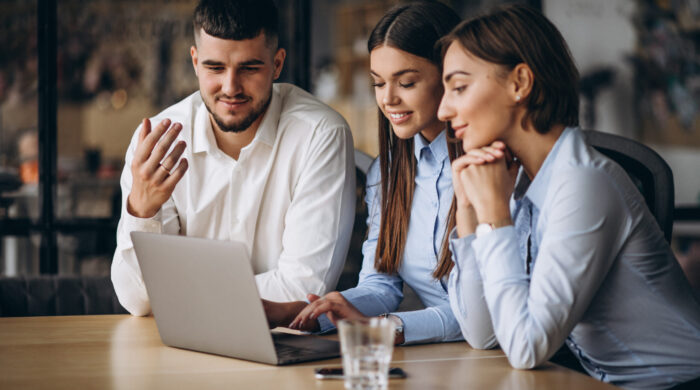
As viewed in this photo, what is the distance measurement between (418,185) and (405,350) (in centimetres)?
54

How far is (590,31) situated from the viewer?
4215 millimetres

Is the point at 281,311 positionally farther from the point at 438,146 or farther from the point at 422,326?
the point at 438,146

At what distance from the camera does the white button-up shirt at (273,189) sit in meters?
1.83

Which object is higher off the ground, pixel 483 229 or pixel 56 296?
pixel 483 229

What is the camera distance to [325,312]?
1.42m

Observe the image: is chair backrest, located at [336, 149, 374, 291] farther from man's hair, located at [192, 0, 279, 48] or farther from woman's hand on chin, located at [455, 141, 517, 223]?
woman's hand on chin, located at [455, 141, 517, 223]

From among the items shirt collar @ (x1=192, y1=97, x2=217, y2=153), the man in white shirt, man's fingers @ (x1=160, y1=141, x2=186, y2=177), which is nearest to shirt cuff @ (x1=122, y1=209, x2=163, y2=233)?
the man in white shirt

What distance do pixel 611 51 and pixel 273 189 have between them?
3035 mm

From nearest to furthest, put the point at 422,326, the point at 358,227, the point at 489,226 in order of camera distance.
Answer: the point at 489,226 → the point at 422,326 → the point at 358,227

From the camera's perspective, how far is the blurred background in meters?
2.83

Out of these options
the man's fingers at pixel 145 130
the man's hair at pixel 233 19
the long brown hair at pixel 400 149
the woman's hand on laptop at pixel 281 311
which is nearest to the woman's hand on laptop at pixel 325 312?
the woman's hand on laptop at pixel 281 311

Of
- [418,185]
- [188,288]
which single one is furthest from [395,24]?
[188,288]

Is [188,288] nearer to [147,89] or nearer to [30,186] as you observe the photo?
[30,186]

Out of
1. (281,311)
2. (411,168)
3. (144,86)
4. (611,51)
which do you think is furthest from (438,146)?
(144,86)
